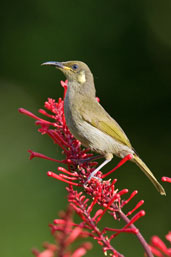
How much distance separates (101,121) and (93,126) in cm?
7

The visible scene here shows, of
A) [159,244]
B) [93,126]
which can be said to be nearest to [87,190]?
[159,244]

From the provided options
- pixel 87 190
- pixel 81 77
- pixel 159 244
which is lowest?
pixel 87 190

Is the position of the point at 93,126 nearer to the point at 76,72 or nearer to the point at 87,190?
the point at 76,72

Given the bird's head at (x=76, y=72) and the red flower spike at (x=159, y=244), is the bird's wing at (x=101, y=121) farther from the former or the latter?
the red flower spike at (x=159, y=244)

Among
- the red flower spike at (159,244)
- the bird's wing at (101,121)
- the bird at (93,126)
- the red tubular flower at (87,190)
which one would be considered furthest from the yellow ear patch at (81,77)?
the red flower spike at (159,244)

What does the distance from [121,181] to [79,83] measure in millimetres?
1661

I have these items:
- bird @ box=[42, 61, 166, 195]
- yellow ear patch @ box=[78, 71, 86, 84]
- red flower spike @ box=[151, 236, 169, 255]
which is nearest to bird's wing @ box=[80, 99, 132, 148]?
bird @ box=[42, 61, 166, 195]

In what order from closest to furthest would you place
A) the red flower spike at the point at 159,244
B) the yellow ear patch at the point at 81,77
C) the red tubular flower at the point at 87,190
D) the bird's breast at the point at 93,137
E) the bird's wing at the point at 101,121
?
the red flower spike at the point at 159,244 → the red tubular flower at the point at 87,190 → the bird's breast at the point at 93,137 → the bird's wing at the point at 101,121 → the yellow ear patch at the point at 81,77

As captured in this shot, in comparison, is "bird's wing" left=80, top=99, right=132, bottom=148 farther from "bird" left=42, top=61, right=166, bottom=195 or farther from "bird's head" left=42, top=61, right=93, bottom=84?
"bird's head" left=42, top=61, right=93, bottom=84

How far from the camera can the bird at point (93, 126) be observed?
2330 mm

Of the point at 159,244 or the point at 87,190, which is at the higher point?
the point at 159,244

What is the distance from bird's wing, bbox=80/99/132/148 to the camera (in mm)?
2477

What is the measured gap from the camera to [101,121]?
2.54m

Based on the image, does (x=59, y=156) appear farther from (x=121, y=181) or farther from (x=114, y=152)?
(x=114, y=152)
